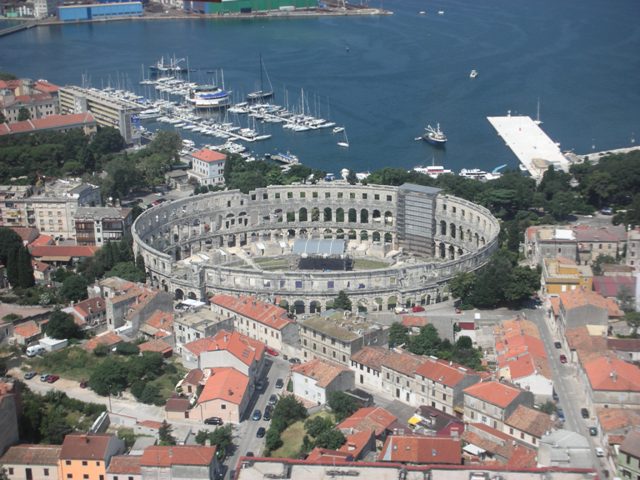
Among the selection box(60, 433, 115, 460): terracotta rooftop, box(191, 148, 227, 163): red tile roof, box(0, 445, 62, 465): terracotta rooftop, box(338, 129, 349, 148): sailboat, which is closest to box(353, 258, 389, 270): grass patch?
box(191, 148, 227, 163): red tile roof

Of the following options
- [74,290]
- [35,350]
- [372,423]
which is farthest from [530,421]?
[74,290]

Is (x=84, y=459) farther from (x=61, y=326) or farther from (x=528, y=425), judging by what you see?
(x=528, y=425)

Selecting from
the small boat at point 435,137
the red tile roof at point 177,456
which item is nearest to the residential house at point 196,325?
the red tile roof at point 177,456

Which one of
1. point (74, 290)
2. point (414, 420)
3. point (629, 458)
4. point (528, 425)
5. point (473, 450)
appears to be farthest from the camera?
point (74, 290)

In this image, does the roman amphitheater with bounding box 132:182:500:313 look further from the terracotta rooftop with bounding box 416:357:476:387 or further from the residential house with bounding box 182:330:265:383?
the terracotta rooftop with bounding box 416:357:476:387

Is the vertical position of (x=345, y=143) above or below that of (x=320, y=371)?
above
